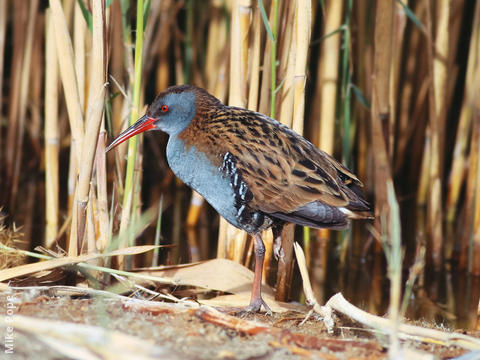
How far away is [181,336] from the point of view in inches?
89.5

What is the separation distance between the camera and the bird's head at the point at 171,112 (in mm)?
3307

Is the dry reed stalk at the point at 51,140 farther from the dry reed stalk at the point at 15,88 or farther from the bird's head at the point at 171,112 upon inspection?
the bird's head at the point at 171,112

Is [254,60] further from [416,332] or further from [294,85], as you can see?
[416,332]

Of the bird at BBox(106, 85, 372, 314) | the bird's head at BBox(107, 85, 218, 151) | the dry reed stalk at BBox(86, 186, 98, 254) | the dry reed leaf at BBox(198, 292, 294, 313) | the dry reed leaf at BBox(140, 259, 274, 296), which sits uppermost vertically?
the bird's head at BBox(107, 85, 218, 151)

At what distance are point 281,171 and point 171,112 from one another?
26.3 inches

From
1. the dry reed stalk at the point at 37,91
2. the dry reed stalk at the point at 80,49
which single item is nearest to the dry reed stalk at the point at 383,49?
the dry reed stalk at the point at 80,49

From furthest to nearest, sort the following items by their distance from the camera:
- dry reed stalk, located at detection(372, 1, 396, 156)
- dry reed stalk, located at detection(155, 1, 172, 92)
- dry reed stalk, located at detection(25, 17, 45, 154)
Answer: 1. dry reed stalk, located at detection(155, 1, 172, 92)
2. dry reed stalk, located at detection(25, 17, 45, 154)
3. dry reed stalk, located at detection(372, 1, 396, 156)

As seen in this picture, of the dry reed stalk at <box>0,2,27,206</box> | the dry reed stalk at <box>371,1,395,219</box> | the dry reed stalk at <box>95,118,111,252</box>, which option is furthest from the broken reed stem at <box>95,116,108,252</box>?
the dry reed stalk at <box>0,2,27,206</box>

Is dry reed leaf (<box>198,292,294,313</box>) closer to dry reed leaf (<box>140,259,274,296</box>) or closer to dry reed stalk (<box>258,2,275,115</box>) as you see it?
dry reed leaf (<box>140,259,274,296</box>)

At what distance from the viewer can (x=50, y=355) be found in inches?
82.6

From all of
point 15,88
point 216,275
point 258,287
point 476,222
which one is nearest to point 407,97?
point 476,222

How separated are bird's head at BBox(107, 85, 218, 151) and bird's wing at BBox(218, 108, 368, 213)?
33 cm

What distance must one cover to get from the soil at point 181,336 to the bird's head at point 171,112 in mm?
961

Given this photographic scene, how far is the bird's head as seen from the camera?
3.31m
